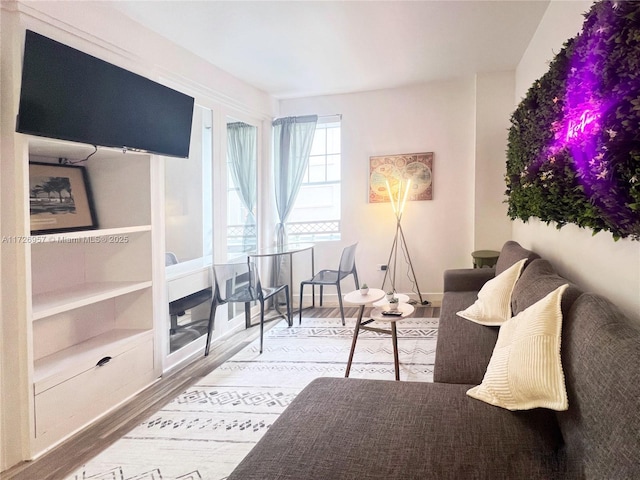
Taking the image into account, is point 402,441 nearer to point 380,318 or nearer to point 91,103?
point 380,318

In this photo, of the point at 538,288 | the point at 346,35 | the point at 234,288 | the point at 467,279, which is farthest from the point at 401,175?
the point at 538,288

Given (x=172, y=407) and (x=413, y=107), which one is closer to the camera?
(x=172, y=407)

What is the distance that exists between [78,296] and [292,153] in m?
3.19

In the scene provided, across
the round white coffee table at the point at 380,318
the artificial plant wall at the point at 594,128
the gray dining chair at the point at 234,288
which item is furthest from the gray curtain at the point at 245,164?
the artificial plant wall at the point at 594,128

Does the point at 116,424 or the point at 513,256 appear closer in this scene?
the point at 116,424

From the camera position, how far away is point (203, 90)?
12.7 feet

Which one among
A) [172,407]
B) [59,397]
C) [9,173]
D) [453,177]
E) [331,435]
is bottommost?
[172,407]

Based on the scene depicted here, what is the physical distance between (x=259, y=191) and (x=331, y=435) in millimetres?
3992

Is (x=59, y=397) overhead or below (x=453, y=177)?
below

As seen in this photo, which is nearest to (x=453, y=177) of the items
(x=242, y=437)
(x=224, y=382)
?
(x=224, y=382)

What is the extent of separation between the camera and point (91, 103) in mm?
2441

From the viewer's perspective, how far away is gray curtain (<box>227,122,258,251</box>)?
4523 millimetres

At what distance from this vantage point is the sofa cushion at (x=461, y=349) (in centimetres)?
202

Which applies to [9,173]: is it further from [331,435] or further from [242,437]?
[331,435]
